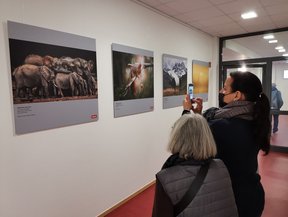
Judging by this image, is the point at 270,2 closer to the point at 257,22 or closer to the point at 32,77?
the point at 257,22

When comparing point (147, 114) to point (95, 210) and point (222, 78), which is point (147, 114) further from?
point (222, 78)

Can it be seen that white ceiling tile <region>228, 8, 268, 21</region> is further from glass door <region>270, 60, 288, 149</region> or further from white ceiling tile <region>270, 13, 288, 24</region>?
glass door <region>270, 60, 288, 149</region>

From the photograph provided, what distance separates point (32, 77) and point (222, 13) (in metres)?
3.15

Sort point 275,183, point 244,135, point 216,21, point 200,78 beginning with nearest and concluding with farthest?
1. point 244,135
2. point 275,183
3. point 216,21
4. point 200,78

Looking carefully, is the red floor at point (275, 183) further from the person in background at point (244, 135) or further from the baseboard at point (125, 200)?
the person in background at point (244, 135)

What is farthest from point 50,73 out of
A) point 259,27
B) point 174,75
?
point 259,27

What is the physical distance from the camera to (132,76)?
9.81ft

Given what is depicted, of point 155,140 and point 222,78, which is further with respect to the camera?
point 222,78

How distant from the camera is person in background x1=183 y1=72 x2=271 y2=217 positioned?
1302 millimetres

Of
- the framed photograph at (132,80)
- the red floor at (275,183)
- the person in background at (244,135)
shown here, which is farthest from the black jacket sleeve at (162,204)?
the red floor at (275,183)

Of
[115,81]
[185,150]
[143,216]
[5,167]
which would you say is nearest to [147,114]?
[115,81]

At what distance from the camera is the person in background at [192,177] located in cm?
104

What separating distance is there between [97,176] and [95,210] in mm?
407

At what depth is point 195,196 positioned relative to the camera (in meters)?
1.05
